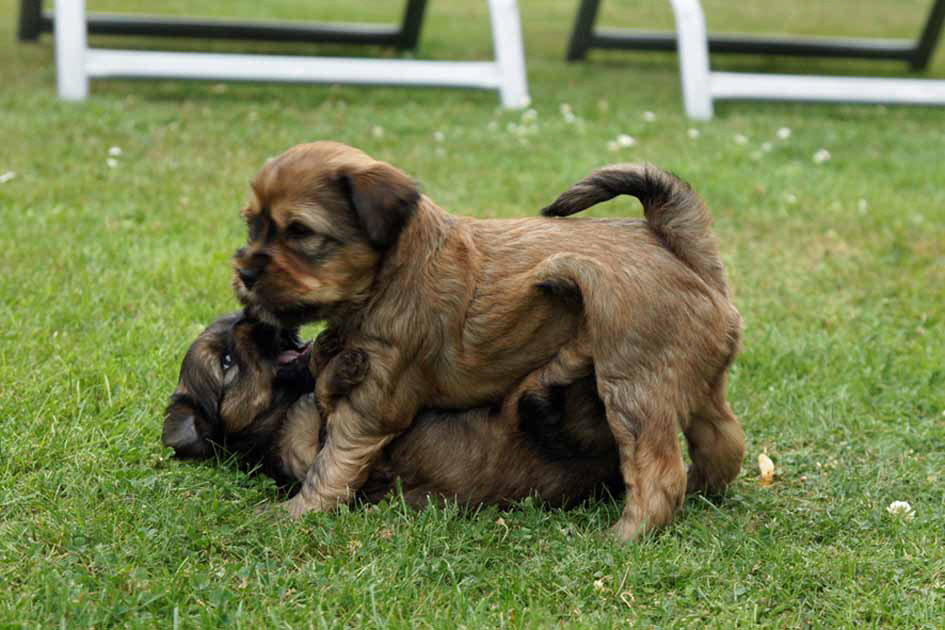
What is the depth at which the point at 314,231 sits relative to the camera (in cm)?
400

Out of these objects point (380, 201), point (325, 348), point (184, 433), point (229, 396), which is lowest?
point (184, 433)

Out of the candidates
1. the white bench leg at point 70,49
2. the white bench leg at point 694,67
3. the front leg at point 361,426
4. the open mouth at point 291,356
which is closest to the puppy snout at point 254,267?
the front leg at point 361,426

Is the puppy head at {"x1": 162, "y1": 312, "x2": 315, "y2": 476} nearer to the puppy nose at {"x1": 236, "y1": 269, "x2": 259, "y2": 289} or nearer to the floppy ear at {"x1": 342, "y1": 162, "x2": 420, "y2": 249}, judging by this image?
the puppy nose at {"x1": 236, "y1": 269, "x2": 259, "y2": 289}

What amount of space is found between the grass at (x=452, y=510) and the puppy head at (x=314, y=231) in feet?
2.58

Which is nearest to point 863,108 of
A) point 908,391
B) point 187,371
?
point 908,391

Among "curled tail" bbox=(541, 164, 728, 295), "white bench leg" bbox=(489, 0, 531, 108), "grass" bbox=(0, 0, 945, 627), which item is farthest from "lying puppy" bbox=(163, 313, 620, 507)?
"white bench leg" bbox=(489, 0, 531, 108)

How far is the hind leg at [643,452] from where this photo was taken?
3.92 metres

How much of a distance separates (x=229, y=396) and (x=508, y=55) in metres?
8.23

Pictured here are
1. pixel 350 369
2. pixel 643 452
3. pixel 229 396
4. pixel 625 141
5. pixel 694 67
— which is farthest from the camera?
pixel 694 67

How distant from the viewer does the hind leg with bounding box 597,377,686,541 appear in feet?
12.9

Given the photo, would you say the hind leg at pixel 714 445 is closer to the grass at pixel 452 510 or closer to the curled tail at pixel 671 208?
the grass at pixel 452 510

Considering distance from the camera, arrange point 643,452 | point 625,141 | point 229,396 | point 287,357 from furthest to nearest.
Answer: point 625,141 < point 287,357 < point 229,396 < point 643,452

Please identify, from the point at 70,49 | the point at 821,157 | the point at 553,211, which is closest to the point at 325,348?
the point at 553,211

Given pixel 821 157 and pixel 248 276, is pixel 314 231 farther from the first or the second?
pixel 821 157
